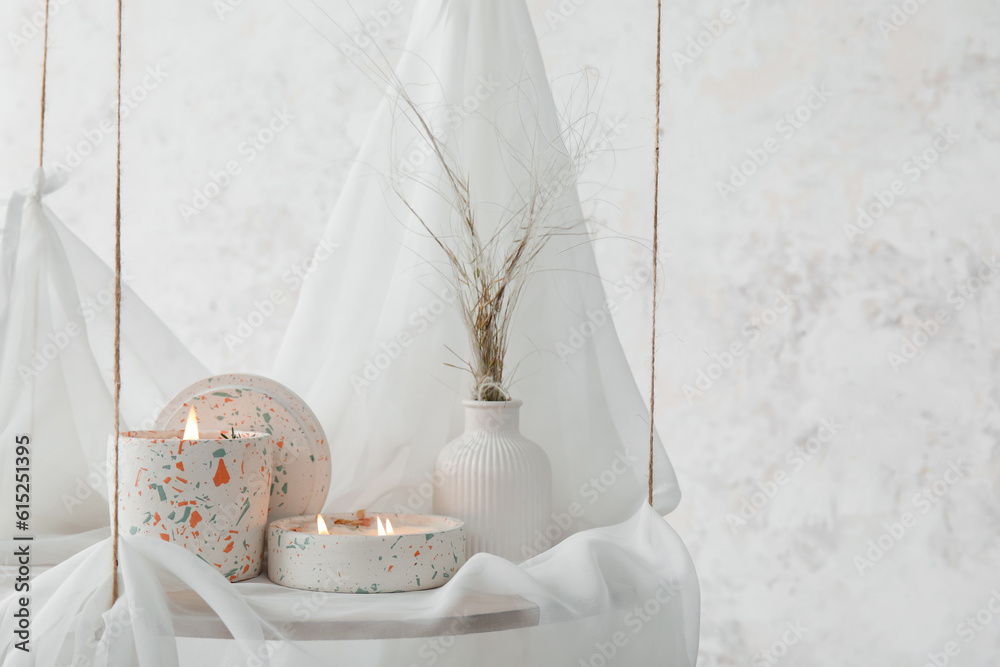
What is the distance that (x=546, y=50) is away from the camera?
200 cm

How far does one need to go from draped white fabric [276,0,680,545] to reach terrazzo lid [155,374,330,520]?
0.38ft

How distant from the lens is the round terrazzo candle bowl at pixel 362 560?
→ 2.67ft

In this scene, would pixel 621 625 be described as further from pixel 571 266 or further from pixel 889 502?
pixel 889 502

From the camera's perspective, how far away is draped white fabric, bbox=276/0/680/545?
3.53 ft

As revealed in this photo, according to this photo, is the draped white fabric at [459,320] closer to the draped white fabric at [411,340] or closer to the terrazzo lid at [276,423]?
the draped white fabric at [411,340]

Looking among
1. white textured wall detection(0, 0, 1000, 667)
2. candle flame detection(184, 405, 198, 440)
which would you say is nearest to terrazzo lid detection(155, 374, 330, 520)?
candle flame detection(184, 405, 198, 440)

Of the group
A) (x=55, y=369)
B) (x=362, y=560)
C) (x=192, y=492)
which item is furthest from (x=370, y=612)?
(x=55, y=369)

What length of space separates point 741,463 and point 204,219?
1337 mm

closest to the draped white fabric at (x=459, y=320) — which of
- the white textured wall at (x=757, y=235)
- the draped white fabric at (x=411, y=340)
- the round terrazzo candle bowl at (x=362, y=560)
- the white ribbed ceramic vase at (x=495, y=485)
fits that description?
the draped white fabric at (x=411, y=340)

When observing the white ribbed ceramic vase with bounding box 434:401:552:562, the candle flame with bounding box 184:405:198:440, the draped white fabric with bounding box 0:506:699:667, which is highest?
the candle flame with bounding box 184:405:198:440

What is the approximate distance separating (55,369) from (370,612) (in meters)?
0.50

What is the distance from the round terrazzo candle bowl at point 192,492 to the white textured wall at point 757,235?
4.09ft

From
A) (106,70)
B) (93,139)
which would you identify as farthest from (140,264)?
(106,70)

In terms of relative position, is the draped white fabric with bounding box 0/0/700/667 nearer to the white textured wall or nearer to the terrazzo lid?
the terrazzo lid
